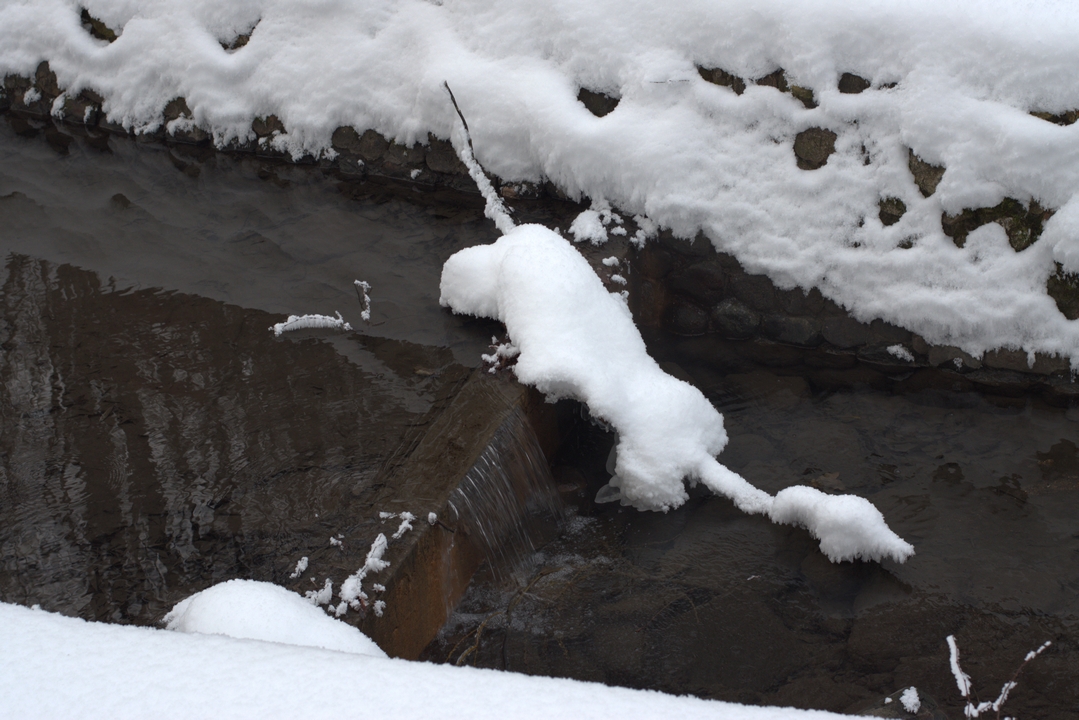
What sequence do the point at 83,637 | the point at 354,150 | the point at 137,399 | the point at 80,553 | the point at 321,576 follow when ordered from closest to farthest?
the point at 83,637
the point at 321,576
the point at 80,553
the point at 137,399
the point at 354,150

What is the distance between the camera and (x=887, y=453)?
3705 mm

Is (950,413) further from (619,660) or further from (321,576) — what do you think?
(321,576)

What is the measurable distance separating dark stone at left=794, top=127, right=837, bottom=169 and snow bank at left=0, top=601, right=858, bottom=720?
3435 millimetres

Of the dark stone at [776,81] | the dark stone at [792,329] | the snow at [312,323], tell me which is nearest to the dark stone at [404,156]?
the snow at [312,323]

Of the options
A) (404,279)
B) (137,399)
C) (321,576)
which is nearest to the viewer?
(321,576)

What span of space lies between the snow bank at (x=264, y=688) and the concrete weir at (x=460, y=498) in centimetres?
102

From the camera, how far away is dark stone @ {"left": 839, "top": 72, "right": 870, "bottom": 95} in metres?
4.25

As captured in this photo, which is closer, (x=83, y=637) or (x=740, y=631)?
(x=83, y=637)

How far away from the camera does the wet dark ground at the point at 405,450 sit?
9.29ft

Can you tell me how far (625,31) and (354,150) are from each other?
1990 millimetres

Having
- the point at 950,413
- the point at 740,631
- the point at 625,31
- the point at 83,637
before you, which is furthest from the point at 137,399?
the point at 950,413

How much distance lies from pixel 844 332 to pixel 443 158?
2689 mm

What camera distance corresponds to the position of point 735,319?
14.7 ft

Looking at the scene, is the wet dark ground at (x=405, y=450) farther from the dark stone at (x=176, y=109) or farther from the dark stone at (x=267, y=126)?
the dark stone at (x=176, y=109)
